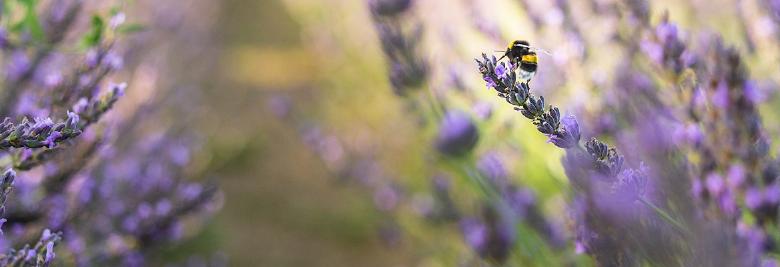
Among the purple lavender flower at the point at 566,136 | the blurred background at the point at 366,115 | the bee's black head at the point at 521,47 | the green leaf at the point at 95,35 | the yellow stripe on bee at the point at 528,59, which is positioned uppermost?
the blurred background at the point at 366,115

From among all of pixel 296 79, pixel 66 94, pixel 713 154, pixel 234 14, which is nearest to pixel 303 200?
pixel 296 79

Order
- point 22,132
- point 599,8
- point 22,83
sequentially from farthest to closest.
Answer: point 599,8, point 22,83, point 22,132

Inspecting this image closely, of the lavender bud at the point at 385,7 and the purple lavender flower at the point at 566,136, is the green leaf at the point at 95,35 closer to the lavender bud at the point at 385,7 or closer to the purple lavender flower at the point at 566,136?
the lavender bud at the point at 385,7

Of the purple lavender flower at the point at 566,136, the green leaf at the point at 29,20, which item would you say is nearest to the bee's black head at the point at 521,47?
the purple lavender flower at the point at 566,136

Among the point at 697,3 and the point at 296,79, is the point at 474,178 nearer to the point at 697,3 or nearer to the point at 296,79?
the point at 697,3

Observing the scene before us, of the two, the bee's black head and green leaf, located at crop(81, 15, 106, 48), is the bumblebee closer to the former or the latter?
the bee's black head

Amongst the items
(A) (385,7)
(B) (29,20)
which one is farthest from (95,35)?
(A) (385,7)

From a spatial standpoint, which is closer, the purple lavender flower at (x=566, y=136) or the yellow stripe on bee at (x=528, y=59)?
the purple lavender flower at (x=566, y=136)

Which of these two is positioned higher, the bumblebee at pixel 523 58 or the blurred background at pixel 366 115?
the blurred background at pixel 366 115
